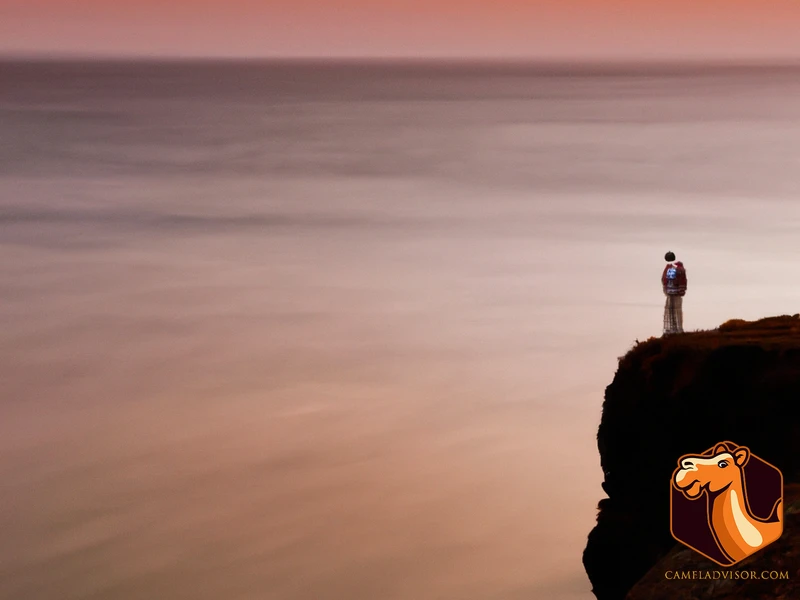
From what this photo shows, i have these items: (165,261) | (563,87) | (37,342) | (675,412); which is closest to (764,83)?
(563,87)

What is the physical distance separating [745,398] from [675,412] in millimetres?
504

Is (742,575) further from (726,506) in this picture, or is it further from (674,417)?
(674,417)

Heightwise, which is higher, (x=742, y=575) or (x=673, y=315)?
(x=673, y=315)

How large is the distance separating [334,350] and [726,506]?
15.5 m

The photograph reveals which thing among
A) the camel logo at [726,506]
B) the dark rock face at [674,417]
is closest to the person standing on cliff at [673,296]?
the dark rock face at [674,417]

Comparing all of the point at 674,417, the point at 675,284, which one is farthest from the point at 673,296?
the point at 674,417

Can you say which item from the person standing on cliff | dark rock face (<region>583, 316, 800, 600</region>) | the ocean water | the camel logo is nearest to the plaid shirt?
the person standing on cliff

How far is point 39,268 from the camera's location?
29172 mm

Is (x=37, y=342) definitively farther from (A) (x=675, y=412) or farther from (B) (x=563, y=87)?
(B) (x=563, y=87)

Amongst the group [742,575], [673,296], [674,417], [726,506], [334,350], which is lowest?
[334,350]

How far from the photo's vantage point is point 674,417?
8.28 m

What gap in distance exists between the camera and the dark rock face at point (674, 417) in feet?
25.8

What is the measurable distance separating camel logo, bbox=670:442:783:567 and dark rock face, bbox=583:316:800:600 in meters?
0.95

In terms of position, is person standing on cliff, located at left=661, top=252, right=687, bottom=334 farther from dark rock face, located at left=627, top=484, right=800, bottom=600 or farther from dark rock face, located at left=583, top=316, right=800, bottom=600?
dark rock face, located at left=627, top=484, right=800, bottom=600
